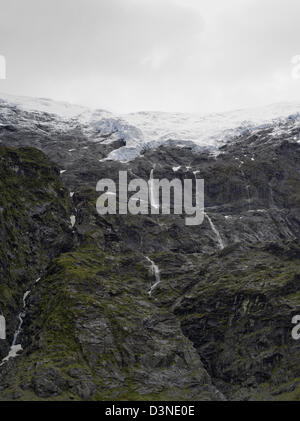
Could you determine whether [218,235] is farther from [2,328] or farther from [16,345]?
[2,328]

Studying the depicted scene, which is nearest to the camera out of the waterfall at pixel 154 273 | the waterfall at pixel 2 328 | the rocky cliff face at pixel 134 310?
the rocky cliff face at pixel 134 310

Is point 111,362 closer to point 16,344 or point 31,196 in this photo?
point 16,344

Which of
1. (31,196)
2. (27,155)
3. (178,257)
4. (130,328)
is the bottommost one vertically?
(130,328)

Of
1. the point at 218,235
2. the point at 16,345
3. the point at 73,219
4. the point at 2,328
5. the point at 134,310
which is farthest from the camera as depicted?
the point at 218,235

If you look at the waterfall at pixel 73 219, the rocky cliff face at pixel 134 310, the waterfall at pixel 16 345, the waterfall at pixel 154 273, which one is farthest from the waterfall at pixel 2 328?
the waterfall at pixel 73 219

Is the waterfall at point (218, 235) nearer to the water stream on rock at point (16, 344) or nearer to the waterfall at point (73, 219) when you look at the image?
the waterfall at point (73, 219)

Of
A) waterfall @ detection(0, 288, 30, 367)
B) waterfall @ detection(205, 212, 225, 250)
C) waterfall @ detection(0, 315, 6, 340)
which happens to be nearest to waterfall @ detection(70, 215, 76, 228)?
waterfall @ detection(0, 288, 30, 367)

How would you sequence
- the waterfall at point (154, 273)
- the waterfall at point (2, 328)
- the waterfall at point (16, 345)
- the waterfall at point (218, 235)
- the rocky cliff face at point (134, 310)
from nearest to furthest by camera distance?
the rocky cliff face at point (134, 310) → the waterfall at point (16, 345) → the waterfall at point (2, 328) → the waterfall at point (154, 273) → the waterfall at point (218, 235)

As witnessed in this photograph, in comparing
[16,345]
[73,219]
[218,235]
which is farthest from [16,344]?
[218,235]

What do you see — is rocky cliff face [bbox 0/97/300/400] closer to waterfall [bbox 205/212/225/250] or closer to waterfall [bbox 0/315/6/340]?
waterfall [bbox 0/315/6/340]
